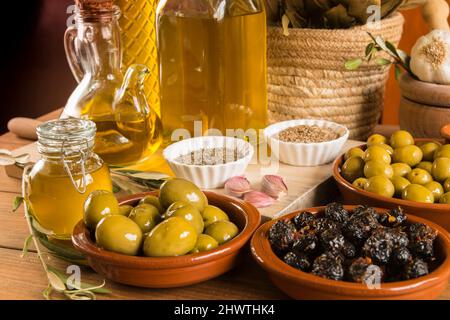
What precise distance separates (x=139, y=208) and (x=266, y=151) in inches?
14.5

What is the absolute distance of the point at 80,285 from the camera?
2.28 ft

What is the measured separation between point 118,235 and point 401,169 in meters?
0.37

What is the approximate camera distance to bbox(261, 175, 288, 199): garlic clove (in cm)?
87

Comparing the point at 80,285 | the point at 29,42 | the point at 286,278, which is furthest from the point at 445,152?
the point at 29,42

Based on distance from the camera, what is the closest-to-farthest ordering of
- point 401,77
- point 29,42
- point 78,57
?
point 78,57 → point 401,77 → point 29,42

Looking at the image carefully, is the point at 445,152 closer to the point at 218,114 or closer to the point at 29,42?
the point at 218,114

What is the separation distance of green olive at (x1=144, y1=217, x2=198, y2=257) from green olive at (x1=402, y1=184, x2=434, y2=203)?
26cm

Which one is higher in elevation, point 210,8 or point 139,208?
point 210,8

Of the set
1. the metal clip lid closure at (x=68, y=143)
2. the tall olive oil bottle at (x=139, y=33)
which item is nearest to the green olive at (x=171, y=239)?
the metal clip lid closure at (x=68, y=143)

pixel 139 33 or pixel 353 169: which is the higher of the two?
pixel 139 33

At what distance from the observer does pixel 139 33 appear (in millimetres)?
1067

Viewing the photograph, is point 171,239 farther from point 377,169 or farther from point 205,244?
point 377,169

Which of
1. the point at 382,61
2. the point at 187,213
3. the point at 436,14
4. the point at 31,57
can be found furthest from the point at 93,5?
the point at 31,57

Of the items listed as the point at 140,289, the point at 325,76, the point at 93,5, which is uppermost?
the point at 93,5
